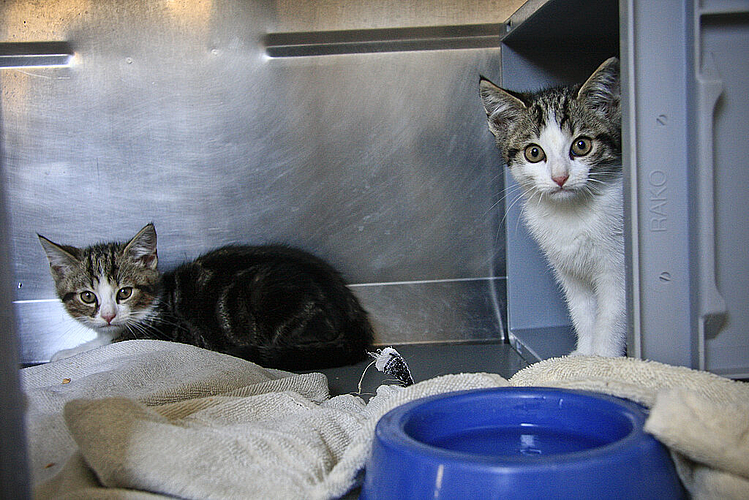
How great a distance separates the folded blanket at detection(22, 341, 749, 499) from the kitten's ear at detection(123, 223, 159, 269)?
2.44 ft

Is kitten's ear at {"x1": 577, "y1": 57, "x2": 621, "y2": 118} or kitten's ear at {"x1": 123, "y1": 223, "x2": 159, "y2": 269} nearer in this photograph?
kitten's ear at {"x1": 577, "y1": 57, "x2": 621, "y2": 118}

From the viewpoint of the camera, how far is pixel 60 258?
1.96 metres

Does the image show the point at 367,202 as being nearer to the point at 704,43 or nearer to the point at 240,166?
the point at 240,166

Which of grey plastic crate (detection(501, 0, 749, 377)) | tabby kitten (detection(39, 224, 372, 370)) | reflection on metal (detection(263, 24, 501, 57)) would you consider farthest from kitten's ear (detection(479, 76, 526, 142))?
tabby kitten (detection(39, 224, 372, 370))

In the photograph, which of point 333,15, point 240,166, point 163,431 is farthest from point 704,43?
point 240,166

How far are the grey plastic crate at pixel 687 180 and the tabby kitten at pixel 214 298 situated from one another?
971 millimetres

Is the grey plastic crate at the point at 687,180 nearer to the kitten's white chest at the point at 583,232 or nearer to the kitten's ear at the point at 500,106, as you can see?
the kitten's white chest at the point at 583,232

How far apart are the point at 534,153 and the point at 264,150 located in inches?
35.9

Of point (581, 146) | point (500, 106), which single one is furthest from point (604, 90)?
point (500, 106)

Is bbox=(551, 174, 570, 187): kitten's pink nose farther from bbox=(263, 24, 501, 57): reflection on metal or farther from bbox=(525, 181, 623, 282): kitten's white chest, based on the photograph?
bbox=(263, 24, 501, 57): reflection on metal

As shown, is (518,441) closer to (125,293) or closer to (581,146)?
(581,146)

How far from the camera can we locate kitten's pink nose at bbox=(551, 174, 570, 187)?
155 cm

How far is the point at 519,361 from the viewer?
1.81 metres

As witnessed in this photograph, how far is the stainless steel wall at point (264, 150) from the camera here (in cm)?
207
